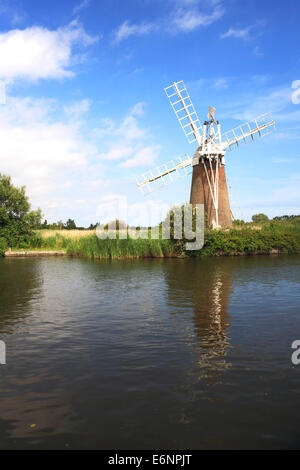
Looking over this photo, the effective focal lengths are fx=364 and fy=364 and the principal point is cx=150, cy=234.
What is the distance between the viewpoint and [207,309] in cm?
978

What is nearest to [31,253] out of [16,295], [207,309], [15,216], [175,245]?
[15,216]

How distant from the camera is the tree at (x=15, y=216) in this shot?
116ft

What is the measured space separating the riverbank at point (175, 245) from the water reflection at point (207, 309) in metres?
9.06

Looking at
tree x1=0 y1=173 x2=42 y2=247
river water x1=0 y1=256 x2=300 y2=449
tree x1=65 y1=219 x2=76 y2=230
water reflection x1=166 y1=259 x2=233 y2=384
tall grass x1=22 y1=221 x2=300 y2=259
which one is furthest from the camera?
tree x1=65 y1=219 x2=76 y2=230

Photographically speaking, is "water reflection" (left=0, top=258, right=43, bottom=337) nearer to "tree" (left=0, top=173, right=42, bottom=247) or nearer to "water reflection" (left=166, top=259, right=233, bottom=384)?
"water reflection" (left=166, top=259, right=233, bottom=384)

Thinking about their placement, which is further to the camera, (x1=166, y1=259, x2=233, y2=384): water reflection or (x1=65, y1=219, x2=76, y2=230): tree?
(x1=65, y1=219, x2=76, y2=230): tree

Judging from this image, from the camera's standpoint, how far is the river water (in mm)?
3949

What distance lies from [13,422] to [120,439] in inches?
51.5

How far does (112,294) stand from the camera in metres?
12.3

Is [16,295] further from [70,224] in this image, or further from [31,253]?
[70,224]

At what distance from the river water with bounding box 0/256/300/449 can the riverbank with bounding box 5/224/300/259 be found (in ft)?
51.9

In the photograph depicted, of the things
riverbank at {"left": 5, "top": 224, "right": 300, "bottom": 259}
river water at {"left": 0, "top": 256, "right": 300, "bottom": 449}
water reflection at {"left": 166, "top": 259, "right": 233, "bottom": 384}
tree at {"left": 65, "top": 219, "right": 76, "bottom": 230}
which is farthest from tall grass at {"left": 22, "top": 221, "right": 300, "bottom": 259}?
tree at {"left": 65, "top": 219, "right": 76, "bottom": 230}

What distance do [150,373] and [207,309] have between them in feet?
15.0

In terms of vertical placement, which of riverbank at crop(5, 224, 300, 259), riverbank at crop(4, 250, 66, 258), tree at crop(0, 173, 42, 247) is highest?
tree at crop(0, 173, 42, 247)
